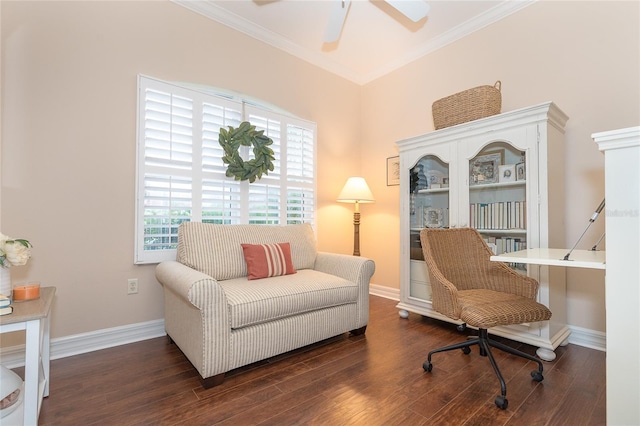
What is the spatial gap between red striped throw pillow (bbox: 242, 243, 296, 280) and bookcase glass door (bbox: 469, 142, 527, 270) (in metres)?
1.58

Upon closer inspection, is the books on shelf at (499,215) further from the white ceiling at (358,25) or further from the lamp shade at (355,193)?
the white ceiling at (358,25)

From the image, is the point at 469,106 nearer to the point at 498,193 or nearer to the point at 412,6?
the point at 498,193

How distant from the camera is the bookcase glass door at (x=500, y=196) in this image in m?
Answer: 2.20

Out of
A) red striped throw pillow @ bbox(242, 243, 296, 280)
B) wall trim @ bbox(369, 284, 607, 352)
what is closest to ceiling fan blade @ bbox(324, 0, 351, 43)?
red striped throw pillow @ bbox(242, 243, 296, 280)

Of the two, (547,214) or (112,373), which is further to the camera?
(547,214)

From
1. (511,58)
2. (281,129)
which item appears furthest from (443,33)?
(281,129)

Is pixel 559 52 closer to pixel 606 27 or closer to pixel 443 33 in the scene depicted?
pixel 606 27

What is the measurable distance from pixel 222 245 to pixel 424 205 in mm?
1853

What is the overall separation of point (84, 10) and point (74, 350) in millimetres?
2405

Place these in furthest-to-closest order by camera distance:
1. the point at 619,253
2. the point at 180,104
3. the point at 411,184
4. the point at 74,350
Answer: the point at 411,184, the point at 180,104, the point at 74,350, the point at 619,253

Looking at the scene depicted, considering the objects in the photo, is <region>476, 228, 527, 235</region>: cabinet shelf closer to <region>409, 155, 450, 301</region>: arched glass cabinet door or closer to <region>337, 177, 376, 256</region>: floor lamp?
<region>409, 155, 450, 301</region>: arched glass cabinet door

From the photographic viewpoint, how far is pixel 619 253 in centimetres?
105

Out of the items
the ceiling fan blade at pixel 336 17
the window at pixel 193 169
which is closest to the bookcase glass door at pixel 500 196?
the ceiling fan blade at pixel 336 17

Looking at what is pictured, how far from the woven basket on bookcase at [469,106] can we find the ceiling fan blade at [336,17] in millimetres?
1136
